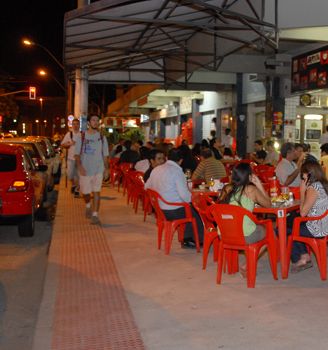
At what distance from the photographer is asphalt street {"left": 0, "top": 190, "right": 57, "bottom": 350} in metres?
5.20

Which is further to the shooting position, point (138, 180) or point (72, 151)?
point (72, 151)

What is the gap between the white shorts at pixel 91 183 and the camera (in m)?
10.3

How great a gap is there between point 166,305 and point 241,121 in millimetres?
16793

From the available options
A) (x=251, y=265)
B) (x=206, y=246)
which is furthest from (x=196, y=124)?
(x=251, y=265)

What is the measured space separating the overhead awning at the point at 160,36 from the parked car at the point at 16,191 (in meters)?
2.56

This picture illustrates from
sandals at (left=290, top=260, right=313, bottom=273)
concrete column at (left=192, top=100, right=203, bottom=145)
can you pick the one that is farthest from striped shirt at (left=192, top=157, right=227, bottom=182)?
concrete column at (left=192, top=100, right=203, bottom=145)

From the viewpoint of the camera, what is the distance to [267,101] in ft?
58.3

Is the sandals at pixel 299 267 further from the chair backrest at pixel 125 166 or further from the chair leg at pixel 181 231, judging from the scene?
the chair backrest at pixel 125 166

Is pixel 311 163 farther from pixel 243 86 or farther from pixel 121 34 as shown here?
pixel 243 86

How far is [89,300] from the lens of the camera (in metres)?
5.80

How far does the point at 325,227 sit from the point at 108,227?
460 cm

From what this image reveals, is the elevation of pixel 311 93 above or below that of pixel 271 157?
above

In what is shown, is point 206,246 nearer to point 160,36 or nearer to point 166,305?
point 166,305

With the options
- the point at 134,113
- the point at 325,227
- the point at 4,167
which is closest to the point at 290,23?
the point at 325,227
